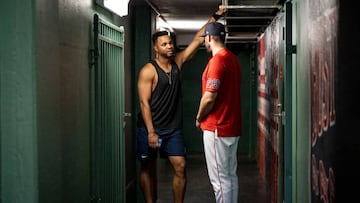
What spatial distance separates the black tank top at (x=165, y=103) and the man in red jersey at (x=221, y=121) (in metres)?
0.66

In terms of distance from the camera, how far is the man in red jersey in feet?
14.0

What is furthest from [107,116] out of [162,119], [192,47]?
[192,47]

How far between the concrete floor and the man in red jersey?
1.96 meters

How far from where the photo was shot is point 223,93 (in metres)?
4.33

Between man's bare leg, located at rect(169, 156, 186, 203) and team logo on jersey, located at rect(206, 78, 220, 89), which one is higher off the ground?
team logo on jersey, located at rect(206, 78, 220, 89)

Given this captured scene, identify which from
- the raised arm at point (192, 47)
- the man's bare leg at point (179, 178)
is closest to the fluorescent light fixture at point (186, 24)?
the raised arm at point (192, 47)

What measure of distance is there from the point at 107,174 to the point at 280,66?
6.63 ft

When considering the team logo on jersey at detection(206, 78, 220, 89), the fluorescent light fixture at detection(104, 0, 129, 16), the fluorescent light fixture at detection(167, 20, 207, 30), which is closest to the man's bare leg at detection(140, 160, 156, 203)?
the team logo on jersey at detection(206, 78, 220, 89)

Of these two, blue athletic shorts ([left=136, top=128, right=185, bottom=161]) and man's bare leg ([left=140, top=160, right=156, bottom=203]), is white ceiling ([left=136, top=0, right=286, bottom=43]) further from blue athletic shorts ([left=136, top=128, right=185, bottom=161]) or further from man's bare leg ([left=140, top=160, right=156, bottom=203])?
man's bare leg ([left=140, top=160, right=156, bottom=203])

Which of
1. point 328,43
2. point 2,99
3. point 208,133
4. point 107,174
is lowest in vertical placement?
point 107,174

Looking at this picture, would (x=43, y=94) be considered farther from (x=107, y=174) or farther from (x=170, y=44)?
(x=170, y=44)

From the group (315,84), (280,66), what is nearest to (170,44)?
(280,66)

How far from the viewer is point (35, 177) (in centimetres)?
278

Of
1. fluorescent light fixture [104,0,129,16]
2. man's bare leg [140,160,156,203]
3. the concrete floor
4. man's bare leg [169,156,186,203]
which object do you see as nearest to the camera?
fluorescent light fixture [104,0,129,16]
